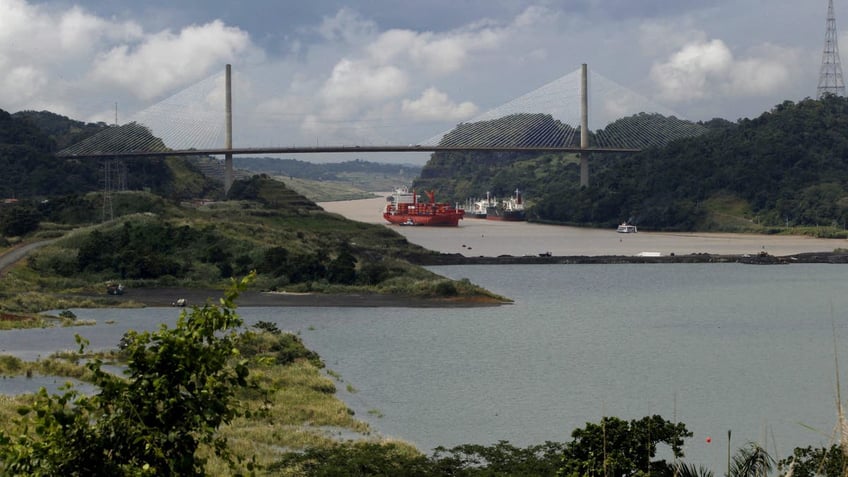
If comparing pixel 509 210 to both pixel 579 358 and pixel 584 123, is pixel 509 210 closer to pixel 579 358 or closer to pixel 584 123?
pixel 584 123

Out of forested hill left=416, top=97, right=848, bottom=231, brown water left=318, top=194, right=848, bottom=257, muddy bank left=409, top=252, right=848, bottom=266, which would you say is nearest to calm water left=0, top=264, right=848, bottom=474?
muddy bank left=409, top=252, right=848, bottom=266

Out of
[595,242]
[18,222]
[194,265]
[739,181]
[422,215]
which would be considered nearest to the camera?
[194,265]

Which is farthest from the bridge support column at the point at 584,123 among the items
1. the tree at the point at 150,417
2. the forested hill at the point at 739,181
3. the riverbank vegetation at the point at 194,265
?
the tree at the point at 150,417

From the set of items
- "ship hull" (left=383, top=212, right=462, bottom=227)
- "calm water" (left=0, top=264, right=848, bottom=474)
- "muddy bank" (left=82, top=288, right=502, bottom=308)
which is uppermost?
"ship hull" (left=383, top=212, right=462, bottom=227)

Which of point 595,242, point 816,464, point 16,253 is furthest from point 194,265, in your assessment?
point 595,242

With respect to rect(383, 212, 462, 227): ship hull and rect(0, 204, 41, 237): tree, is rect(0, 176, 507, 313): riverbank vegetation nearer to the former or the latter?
rect(0, 204, 41, 237): tree

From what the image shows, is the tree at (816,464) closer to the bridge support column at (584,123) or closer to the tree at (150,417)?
the tree at (150,417)
